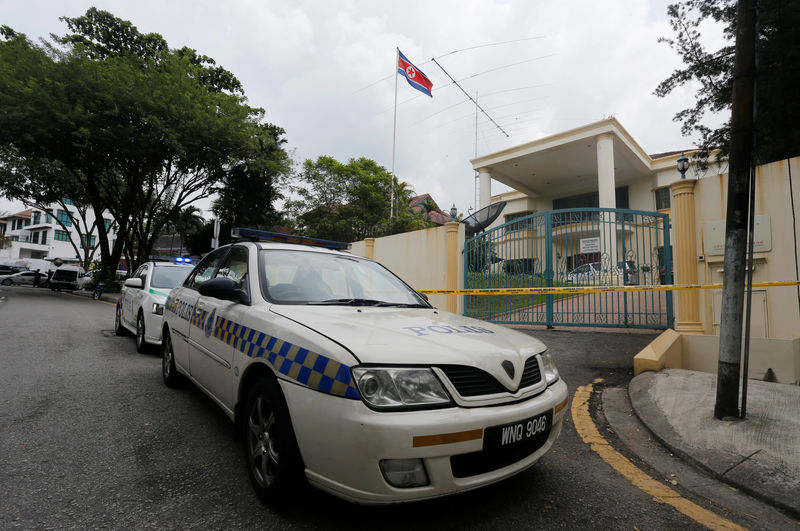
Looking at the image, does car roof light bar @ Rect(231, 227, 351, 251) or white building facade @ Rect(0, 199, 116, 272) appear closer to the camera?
car roof light bar @ Rect(231, 227, 351, 251)

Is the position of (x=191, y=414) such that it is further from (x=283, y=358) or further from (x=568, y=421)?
(x=568, y=421)

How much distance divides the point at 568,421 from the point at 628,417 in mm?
536

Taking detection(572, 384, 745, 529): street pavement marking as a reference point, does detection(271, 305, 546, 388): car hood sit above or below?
above

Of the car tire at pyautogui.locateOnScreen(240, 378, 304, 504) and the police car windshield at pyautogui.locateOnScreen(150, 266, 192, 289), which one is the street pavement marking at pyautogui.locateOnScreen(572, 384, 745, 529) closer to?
the car tire at pyautogui.locateOnScreen(240, 378, 304, 504)

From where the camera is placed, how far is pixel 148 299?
6.08 m

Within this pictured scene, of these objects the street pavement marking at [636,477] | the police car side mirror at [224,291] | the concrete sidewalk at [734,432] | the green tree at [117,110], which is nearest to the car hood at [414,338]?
the police car side mirror at [224,291]

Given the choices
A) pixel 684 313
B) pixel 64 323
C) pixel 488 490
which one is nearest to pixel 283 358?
pixel 488 490

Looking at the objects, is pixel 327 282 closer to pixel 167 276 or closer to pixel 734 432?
pixel 734 432

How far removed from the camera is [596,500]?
220cm

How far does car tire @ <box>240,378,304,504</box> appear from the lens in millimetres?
1927

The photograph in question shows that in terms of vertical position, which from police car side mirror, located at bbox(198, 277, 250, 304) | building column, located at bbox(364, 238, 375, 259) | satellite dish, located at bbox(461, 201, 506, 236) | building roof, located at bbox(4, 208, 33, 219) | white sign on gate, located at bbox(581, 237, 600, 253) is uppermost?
building roof, located at bbox(4, 208, 33, 219)

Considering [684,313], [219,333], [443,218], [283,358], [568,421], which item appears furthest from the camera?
[443,218]

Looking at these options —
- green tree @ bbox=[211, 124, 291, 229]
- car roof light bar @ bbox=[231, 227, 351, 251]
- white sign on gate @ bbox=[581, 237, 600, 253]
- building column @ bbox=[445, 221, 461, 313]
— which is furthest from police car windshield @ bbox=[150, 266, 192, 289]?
green tree @ bbox=[211, 124, 291, 229]

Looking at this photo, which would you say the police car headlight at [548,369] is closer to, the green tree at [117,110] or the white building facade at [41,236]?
the green tree at [117,110]
